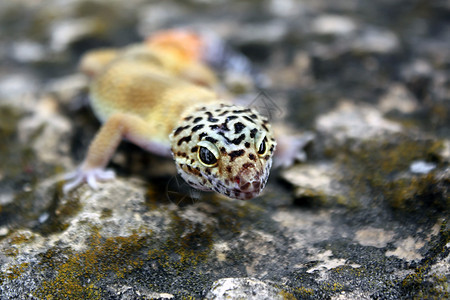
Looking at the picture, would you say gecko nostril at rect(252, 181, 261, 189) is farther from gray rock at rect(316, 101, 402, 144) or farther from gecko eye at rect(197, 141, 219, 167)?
gray rock at rect(316, 101, 402, 144)

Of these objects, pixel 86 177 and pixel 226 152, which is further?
pixel 86 177

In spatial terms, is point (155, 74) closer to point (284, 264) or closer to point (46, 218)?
point (46, 218)

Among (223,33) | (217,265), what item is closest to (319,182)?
(217,265)

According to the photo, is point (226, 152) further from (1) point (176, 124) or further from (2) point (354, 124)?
(2) point (354, 124)

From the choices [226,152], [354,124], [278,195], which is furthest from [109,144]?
[354,124]

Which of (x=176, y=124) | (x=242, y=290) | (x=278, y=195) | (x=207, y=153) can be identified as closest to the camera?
(x=242, y=290)

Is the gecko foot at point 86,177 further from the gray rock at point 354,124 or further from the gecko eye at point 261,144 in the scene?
the gray rock at point 354,124

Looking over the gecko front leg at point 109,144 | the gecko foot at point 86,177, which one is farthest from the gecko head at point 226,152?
the gecko foot at point 86,177
